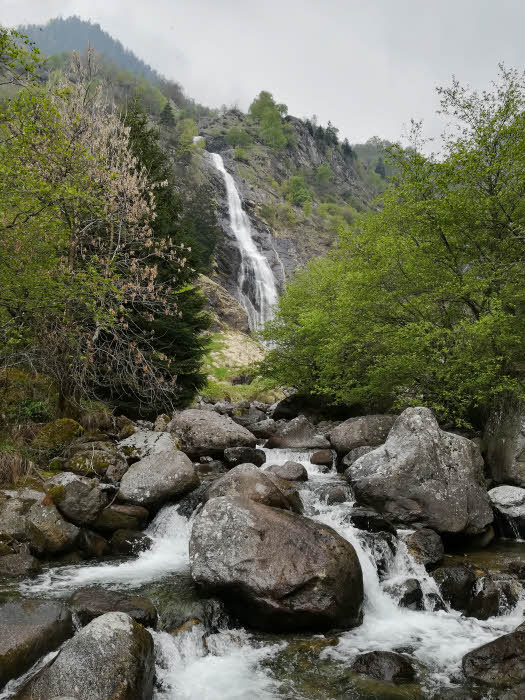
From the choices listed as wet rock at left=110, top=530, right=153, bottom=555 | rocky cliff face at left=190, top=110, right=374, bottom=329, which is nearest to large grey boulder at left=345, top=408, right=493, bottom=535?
wet rock at left=110, top=530, right=153, bottom=555

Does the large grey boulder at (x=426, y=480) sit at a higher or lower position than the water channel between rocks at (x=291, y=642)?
higher

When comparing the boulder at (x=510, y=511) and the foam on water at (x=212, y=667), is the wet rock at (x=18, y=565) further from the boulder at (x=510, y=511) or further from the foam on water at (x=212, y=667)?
the boulder at (x=510, y=511)

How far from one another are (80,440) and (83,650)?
27.2 feet

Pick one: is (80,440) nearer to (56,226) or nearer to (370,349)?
(56,226)

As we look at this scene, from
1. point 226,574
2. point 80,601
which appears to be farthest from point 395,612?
point 80,601

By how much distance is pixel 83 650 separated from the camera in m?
5.59

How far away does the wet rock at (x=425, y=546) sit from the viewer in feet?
31.1

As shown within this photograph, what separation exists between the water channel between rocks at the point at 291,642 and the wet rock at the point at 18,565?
0.27 meters

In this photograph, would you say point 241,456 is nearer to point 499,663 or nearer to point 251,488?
point 251,488

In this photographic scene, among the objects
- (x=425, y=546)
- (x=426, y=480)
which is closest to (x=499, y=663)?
(x=425, y=546)

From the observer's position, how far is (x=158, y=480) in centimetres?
1142

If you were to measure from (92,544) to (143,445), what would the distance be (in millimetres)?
3969

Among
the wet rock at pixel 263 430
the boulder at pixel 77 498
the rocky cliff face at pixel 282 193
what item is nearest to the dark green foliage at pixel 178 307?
the wet rock at pixel 263 430

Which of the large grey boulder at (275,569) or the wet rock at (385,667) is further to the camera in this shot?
the large grey boulder at (275,569)
